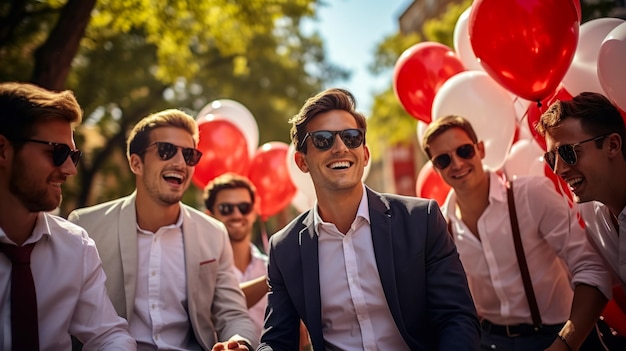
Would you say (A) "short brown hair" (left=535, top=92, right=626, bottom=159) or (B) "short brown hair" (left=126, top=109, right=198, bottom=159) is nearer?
(A) "short brown hair" (left=535, top=92, right=626, bottom=159)

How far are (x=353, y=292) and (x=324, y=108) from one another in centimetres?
103

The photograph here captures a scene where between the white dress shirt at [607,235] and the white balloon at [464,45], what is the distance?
6.14 feet

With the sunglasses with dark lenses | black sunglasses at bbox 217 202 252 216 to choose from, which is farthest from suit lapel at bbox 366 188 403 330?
black sunglasses at bbox 217 202 252 216

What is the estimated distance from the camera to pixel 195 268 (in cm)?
348

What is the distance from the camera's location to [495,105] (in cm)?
400

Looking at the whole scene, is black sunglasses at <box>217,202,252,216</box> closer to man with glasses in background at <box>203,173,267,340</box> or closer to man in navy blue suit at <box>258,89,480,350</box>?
man with glasses in background at <box>203,173,267,340</box>

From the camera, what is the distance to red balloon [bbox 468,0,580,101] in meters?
3.22

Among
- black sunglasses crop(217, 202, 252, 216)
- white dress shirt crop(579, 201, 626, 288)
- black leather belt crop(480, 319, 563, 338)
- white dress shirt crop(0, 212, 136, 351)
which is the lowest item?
black leather belt crop(480, 319, 563, 338)

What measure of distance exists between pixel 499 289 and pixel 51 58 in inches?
176

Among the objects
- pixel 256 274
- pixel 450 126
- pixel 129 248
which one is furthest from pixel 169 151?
pixel 450 126

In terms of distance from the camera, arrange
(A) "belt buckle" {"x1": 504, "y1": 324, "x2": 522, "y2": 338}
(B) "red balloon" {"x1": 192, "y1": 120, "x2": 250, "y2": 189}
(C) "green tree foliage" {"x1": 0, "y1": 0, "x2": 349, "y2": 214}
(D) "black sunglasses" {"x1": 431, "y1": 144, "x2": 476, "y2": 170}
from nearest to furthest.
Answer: (A) "belt buckle" {"x1": 504, "y1": 324, "x2": 522, "y2": 338} → (D) "black sunglasses" {"x1": 431, "y1": 144, "x2": 476, "y2": 170} → (B) "red balloon" {"x1": 192, "y1": 120, "x2": 250, "y2": 189} → (C) "green tree foliage" {"x1": 0, "y1": 0, "x2": 349, "y2": 214}

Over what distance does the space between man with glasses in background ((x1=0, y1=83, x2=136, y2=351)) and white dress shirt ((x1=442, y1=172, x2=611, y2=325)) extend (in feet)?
7.50

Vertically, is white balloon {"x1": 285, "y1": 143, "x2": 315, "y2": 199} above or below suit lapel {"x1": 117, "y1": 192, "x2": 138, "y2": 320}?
above

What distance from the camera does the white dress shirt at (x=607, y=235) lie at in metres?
2.66
